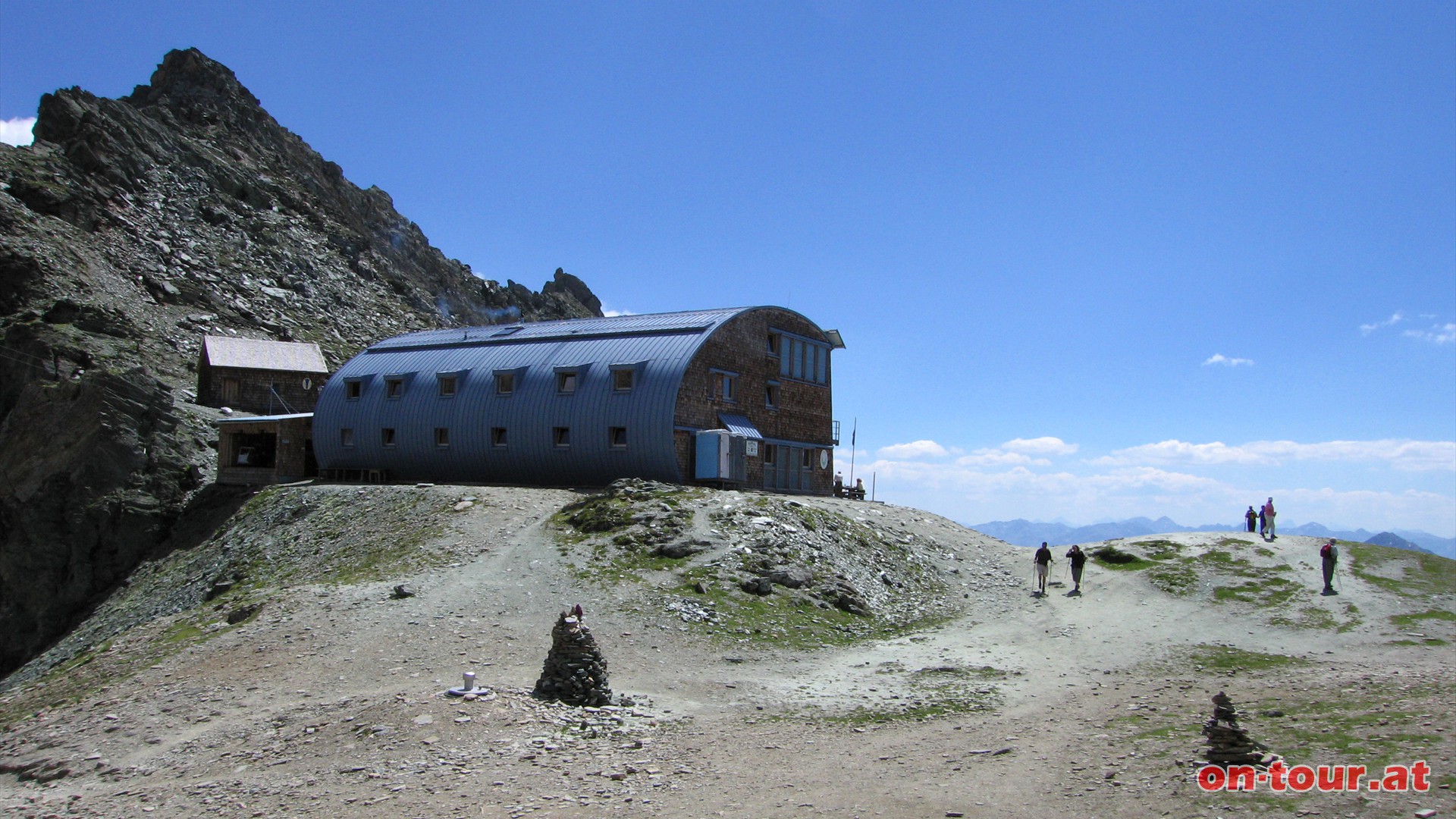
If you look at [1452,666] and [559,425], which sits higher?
[559,425]

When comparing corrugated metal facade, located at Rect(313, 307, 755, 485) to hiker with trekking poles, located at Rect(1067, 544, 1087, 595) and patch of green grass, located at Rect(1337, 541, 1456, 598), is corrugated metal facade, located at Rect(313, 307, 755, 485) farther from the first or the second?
patch of green grass, located at Rect(1337, 541, 1456, 598)

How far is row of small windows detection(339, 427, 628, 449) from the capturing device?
44.3 metres

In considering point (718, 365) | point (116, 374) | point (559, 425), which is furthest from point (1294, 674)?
point (116, 374)

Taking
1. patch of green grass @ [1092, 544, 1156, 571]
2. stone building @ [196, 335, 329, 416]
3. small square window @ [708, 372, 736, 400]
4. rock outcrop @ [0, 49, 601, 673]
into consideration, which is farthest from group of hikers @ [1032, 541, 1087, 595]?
stone building @ [196, 335, 329, 416]

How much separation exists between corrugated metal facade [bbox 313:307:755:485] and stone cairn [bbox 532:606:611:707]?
→ 76.6ft

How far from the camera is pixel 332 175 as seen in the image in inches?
5012

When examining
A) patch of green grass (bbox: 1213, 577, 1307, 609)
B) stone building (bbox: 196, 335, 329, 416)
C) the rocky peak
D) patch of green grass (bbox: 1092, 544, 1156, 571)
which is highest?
the rocky peak

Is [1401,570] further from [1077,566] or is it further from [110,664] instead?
[110,664]

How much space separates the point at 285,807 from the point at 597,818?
15.6ft

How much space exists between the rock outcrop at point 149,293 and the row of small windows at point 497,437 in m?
7.29

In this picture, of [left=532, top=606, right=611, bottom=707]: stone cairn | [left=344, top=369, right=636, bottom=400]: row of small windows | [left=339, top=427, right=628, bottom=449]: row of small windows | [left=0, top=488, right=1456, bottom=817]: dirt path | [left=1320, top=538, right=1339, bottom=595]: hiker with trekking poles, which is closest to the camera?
[left=0, top=488, right=1456, bottom=817]: dirt path

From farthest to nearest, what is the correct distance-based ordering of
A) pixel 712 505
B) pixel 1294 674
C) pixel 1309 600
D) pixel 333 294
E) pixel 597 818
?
pixel 333 294
pixel 712 505
pixel 1309 600
pixel 1294 674
pixel 597 818

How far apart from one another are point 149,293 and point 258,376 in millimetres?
20175

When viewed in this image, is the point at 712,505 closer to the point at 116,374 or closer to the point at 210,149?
the point at 116,374
